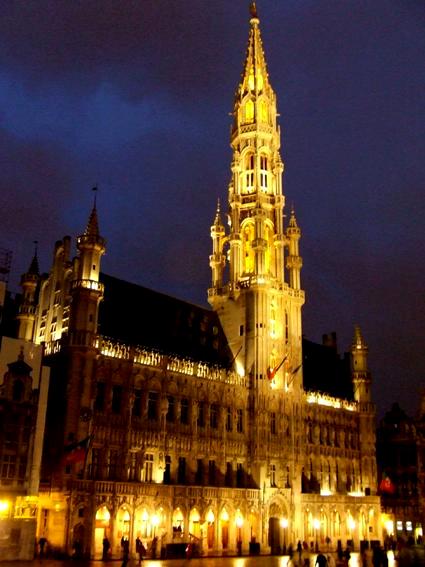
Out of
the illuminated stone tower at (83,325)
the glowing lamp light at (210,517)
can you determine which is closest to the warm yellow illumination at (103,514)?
the illuminated stone tower at (83,325)

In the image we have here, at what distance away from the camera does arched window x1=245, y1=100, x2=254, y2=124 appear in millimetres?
84494

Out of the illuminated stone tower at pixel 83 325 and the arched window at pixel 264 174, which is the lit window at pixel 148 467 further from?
the arched window at pixel 264 174

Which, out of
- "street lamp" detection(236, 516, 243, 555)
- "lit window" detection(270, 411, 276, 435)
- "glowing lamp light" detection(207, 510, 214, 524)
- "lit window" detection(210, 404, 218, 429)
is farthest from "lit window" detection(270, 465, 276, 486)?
"glowing lamp light" detection(207, 510, 214, 524)

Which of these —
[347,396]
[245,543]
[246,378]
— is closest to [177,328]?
[246,378]

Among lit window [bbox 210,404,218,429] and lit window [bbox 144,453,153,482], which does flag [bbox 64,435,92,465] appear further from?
lit window [bbox 210,404,218,429]

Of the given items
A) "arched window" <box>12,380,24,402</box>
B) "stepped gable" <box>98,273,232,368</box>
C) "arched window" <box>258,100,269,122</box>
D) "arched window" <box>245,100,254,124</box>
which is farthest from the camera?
"arched window" <box>245,100,254,124</box>

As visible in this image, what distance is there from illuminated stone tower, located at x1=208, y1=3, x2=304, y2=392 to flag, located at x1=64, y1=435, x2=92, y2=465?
23695 millimetres

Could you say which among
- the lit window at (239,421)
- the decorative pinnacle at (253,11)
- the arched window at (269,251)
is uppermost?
the decorative pinnacle at (253,11)

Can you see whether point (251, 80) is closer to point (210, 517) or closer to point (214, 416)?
point (214, 416)

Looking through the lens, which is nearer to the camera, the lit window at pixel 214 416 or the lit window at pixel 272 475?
the lit window at pixel 214 416

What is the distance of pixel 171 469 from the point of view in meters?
59.6

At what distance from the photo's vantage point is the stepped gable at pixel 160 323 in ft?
203

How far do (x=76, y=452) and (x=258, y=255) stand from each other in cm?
3259

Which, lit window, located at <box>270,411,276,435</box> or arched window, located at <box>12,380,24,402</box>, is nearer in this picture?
arched window, located at <box>12,380,24,402</box>
